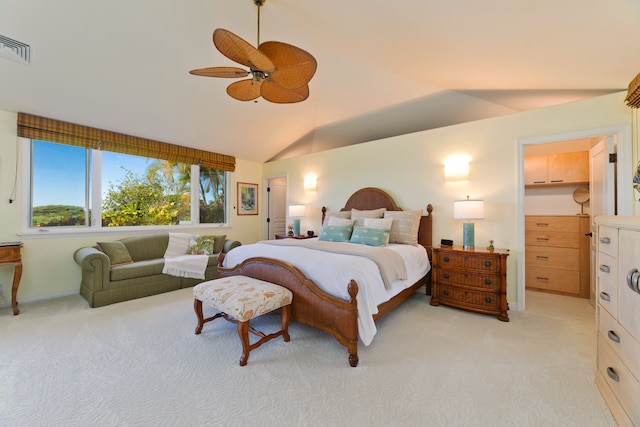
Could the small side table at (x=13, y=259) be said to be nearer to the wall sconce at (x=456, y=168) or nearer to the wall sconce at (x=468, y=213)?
the wall sconce at (x=468, y=213)

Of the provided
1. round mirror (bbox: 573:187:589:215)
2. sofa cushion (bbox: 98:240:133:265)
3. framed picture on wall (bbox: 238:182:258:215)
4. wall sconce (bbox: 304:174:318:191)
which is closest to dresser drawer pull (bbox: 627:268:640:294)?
round mirror (bbox: 573:187:589:215)

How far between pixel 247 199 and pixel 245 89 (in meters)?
3.64

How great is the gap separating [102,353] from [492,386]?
296cm

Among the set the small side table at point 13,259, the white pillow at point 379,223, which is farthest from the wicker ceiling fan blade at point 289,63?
the small side table at point 13,259

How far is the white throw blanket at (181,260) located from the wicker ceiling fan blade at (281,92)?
280 centimetres

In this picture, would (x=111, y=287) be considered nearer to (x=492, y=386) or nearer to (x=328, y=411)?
(x=328, y=411)

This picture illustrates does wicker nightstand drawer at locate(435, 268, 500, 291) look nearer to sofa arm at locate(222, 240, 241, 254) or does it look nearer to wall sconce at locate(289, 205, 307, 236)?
wall sconce at locate(289, 205, 307, 236)

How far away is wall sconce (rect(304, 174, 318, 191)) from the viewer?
196 inches

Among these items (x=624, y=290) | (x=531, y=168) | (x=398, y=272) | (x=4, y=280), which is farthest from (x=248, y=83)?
(x=531, y=168)

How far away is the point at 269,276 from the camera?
256 centimetres

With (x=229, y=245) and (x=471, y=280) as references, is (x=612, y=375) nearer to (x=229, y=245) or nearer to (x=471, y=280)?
(x=471, y=280)

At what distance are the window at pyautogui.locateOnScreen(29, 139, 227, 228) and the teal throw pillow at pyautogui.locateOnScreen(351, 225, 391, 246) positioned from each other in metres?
3.32

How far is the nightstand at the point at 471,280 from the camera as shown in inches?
108

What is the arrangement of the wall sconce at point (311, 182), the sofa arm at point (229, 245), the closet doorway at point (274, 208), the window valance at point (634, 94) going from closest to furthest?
the window valance at point (634, 94) → the sofa arm at point (229, 245) → the wall sconce at point (311, 182) → the closet doorway at point (274, 208)
